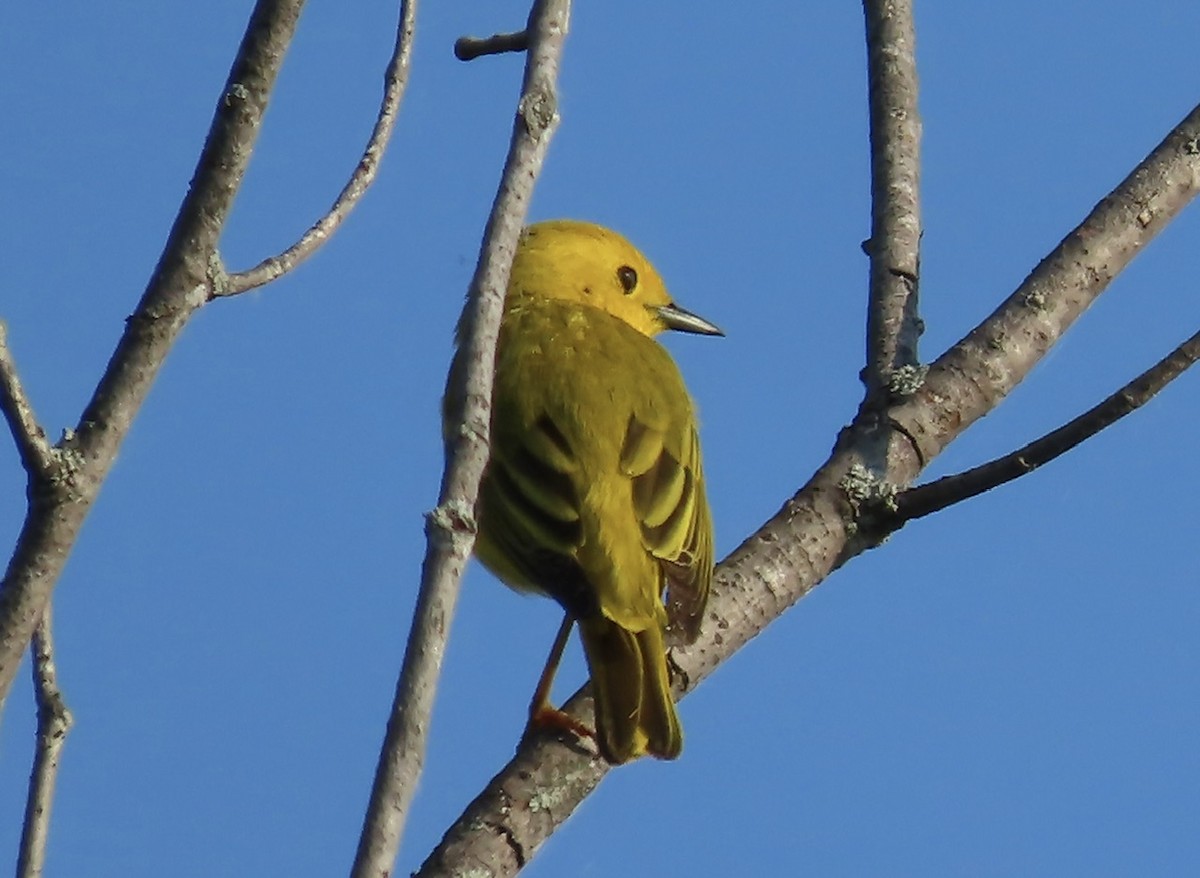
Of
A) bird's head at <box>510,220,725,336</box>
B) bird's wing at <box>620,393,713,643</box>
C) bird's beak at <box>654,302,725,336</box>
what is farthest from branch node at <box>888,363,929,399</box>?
bird's beak at <box>654,302,725,336</box>

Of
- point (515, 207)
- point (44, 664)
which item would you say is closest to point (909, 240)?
point (515, 207)

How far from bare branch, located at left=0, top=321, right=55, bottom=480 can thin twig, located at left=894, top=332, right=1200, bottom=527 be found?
1848 mm

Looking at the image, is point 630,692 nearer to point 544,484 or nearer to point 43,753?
point 544,484

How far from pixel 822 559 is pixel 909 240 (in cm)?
95

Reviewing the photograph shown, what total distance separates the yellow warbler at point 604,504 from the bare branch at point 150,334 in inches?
65.0

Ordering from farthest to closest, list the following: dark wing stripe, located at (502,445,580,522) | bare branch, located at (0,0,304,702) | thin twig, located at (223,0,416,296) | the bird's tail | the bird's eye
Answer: the bird's eye → dark wing stripe, located at (502,445,580,522) → the bird's tail → thin twig, located at (223,0,416,296) → bare branch, located at (0,0,304,702)

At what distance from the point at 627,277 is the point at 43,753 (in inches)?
153

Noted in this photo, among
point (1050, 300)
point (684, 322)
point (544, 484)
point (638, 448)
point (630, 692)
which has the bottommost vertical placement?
point (630, 692)

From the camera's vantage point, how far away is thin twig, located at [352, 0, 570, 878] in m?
2.27

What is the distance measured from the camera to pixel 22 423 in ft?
Result: 8.50

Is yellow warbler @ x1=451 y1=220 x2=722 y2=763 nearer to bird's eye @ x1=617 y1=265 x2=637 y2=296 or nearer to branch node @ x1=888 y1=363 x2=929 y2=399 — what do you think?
branch node @ x1=888 y1=363 x2=929 y2=399

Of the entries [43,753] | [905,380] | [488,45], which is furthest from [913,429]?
[43,753]

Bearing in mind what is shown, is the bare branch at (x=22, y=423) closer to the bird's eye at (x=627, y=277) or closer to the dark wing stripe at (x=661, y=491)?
the dark wing stripe at (x=661, y=491)

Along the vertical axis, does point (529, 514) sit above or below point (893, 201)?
below
